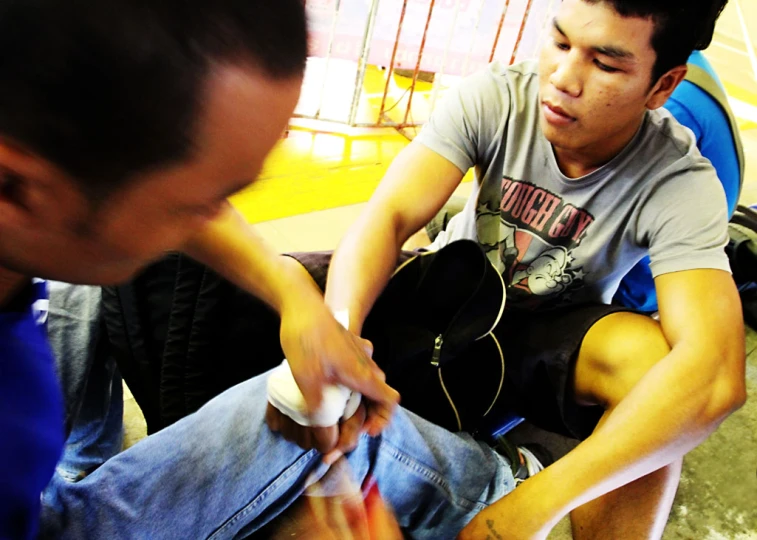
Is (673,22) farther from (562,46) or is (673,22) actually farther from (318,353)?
(318,353)

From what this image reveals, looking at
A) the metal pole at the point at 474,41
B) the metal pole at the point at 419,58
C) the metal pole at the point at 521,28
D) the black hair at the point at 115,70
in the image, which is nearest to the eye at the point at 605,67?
the black hair at the point at 115,70

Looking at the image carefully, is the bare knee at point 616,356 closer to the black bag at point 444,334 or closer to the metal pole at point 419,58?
the black bag at point 444,334

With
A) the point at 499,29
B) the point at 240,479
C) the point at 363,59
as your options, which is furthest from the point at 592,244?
the point at 499,29

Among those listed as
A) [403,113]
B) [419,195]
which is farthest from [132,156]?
[403,113]

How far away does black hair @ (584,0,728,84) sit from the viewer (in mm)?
876

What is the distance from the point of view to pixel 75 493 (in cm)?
69

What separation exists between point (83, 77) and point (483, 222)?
914 millimetres

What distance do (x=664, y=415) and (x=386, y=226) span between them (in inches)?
20.6

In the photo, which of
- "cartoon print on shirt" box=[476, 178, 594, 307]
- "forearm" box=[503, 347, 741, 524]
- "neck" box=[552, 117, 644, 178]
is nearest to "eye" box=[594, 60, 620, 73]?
"neck" box=[552, 117, 644, 178]

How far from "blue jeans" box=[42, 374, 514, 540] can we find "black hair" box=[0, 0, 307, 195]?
1.62ft

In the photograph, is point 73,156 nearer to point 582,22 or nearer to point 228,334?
point 228,334

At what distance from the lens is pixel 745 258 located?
5.32ft

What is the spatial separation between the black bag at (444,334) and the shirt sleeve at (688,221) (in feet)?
0.90

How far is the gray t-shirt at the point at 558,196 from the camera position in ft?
3.21
